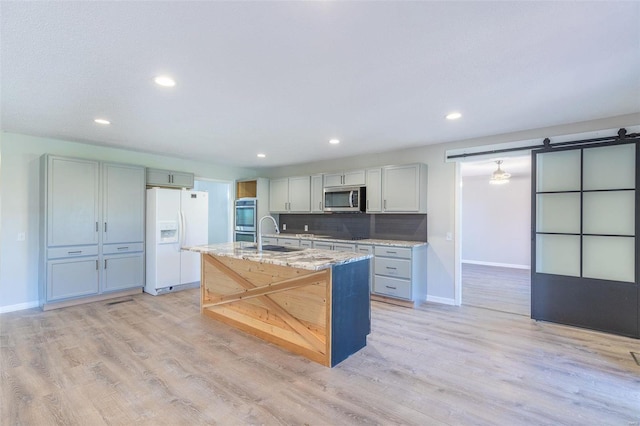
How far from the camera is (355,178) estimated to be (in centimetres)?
542

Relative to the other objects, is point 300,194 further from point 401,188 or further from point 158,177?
point 158,177

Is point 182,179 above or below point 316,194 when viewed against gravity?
above

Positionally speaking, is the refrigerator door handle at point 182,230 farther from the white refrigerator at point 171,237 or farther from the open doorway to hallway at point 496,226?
the open doorway to hallway at point 496,226

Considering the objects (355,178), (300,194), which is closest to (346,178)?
(355,178)

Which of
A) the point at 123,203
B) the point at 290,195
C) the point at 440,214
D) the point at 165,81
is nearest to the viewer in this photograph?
the point at 165,81

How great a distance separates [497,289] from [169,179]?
6.36 m

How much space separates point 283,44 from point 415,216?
12.2ft

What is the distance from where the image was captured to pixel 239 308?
12.2 feet

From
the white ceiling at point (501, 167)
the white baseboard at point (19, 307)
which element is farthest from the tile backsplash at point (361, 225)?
the white baseboard at point (19, 307)

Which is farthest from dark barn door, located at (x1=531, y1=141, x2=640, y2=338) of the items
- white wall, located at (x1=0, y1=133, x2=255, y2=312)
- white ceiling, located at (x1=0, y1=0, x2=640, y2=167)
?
white wall, located at (x1=0, y1=133, x2=255, y2=312)

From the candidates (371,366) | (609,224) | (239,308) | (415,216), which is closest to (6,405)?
(239,308)

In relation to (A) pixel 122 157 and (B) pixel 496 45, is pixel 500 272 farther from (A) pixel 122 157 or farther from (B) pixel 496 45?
(A) pixel 122 157

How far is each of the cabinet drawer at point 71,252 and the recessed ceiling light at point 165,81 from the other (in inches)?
132

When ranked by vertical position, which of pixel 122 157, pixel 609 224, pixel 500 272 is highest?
pixel 122 157
